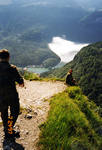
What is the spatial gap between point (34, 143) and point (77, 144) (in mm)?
1460

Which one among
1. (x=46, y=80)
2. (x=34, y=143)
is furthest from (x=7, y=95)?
(x=46, y=80)

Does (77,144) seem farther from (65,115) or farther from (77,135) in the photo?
(65,115)

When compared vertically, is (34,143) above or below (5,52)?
below

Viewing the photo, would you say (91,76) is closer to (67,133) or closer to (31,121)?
(31,121)

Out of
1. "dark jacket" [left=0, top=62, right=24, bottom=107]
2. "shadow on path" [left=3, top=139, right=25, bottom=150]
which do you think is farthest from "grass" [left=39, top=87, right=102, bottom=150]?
"dark jacket" [left=0, top=62, right=24, bottom=107]

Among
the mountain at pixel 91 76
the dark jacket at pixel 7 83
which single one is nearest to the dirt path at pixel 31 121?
the dark jacket at pixel 7 83

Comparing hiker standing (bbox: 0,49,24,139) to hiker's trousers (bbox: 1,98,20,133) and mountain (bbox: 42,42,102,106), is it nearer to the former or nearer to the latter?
hiker's trousers (bbox: 1,98,20,133)

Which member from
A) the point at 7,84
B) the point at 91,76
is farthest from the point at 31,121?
the point at 91,76

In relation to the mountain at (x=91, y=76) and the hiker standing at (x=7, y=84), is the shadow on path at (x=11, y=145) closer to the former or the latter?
the hiker standing at (x=7, y=84)

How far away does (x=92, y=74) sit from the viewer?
521 feet

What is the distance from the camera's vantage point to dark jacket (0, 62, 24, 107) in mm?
5398

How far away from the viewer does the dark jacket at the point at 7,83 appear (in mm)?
5398

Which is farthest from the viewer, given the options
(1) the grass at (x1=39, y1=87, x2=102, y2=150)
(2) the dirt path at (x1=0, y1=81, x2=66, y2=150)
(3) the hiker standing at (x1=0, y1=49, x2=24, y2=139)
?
(2) the dirt path at (x1=0, y1=81, x2=66, y2=150)

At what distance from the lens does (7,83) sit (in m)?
5.45
